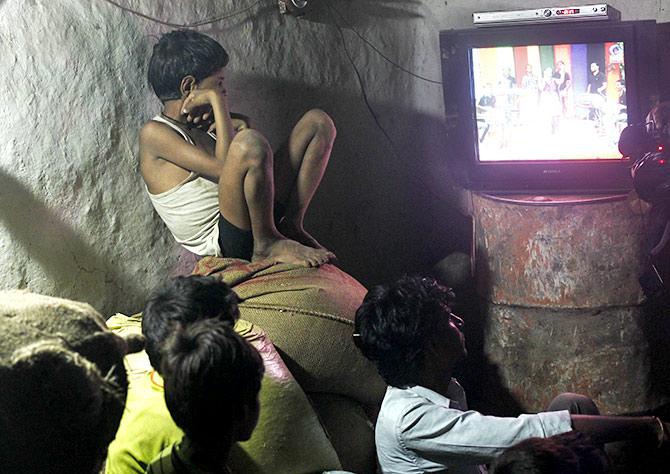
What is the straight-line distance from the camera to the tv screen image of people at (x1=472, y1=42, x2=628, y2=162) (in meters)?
3.80

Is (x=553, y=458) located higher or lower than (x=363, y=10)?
lower

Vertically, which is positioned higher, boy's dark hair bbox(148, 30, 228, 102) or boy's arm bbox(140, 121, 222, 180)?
boy's dark hair bbox(148, 30, 228, 102)

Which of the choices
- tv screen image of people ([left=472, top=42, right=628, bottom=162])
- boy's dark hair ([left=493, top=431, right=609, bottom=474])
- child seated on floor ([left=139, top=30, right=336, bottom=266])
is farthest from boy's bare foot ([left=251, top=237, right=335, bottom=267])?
boy's dark hair ([left=493, top=431, right=609, bottom=474])

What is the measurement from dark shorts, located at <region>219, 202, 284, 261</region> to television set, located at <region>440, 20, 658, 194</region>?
4.46 ft

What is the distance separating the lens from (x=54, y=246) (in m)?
2.94

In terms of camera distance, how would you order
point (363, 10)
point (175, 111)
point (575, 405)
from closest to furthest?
1. point (575, 405)
2. point (175, 111)
3. point (363, 10)

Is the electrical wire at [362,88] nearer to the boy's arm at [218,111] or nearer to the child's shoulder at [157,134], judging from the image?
the boy's arm at [218,111]

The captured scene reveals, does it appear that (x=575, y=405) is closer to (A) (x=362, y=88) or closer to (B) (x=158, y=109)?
(B) (x=158, y=109)

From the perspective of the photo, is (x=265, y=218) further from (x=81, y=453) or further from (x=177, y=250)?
(x=81, y=453)

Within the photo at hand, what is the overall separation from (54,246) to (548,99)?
227 cm

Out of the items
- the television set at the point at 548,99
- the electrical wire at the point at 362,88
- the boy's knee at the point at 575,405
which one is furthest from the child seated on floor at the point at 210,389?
the electrical wire at the point at 362,88

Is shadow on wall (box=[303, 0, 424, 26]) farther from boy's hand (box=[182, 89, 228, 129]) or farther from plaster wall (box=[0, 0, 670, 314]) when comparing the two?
boy's hand (box=[182, 89, 228, 129])

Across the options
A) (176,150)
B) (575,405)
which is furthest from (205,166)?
(575,405)

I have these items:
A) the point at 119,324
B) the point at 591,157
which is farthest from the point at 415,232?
the point at 119,324
